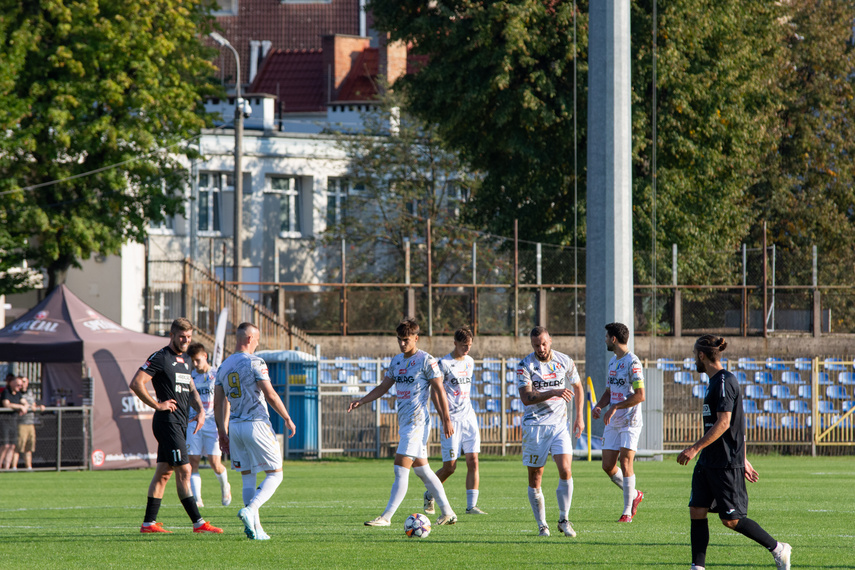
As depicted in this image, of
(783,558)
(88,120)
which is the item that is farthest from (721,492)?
(88,120)

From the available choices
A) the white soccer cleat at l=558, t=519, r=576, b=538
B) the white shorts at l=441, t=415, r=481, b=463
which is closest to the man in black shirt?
the white soccer cleat at l=558, t=519, r=576, b=538

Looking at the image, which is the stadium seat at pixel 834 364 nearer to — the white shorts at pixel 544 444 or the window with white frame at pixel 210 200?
the white shorts at pixel 544 444

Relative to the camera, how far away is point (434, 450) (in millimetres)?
28812

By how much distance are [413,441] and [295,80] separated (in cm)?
5545

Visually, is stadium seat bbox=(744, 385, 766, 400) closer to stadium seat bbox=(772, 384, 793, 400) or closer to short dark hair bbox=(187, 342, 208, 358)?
stadium seat bbox=(772, 384, 793, 400)

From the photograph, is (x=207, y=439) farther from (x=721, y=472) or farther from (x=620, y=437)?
(x=721, y=472)

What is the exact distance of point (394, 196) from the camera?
5056 centimetres

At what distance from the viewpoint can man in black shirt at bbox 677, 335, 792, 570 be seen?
891 centimetres

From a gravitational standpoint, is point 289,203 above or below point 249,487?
above

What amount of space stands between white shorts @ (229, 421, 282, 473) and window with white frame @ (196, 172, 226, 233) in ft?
124

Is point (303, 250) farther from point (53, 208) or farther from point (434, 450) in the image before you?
point (434, 450)

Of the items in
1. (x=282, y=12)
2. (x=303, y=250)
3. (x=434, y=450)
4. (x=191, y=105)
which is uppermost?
(x=282, y=12)

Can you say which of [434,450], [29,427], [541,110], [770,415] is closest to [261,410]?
[29,427]

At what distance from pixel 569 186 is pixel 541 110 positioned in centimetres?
304
